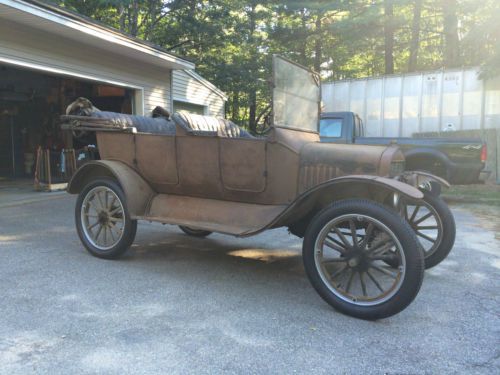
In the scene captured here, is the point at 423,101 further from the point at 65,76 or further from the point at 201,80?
the point at 65,76

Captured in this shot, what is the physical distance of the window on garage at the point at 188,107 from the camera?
1417 cm

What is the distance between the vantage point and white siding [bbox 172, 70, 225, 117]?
13758 mm

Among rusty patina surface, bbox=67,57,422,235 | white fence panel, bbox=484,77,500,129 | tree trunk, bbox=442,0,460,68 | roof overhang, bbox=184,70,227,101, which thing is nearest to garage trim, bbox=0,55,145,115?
roof overhang, bbox=184,70,227,101

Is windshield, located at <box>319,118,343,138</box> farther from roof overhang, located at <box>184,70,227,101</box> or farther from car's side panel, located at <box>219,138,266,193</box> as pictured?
roof overhang, located at <box>184,70,227,101</box>

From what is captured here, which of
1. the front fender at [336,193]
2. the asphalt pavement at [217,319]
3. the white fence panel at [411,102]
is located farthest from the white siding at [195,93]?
the front fender at [336,193]

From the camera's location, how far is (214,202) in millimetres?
4188

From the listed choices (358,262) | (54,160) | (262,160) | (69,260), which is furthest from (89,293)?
(54,160)

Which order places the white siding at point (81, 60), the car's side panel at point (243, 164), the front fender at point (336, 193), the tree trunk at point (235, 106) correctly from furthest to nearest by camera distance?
the tree trunk at point (235, 106) < the white siding at point (81, 60) < the car's side panel at point (243, 164) < the front fender at point (336, 193)

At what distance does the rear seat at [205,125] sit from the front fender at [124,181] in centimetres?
80

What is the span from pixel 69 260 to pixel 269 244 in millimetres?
2385

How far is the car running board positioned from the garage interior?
9029mm

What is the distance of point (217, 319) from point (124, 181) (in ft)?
6.47

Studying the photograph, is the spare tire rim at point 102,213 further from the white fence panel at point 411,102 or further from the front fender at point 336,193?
the white fence panel at point 411,102

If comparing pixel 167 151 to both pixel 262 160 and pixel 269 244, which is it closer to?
pixel 262 160
